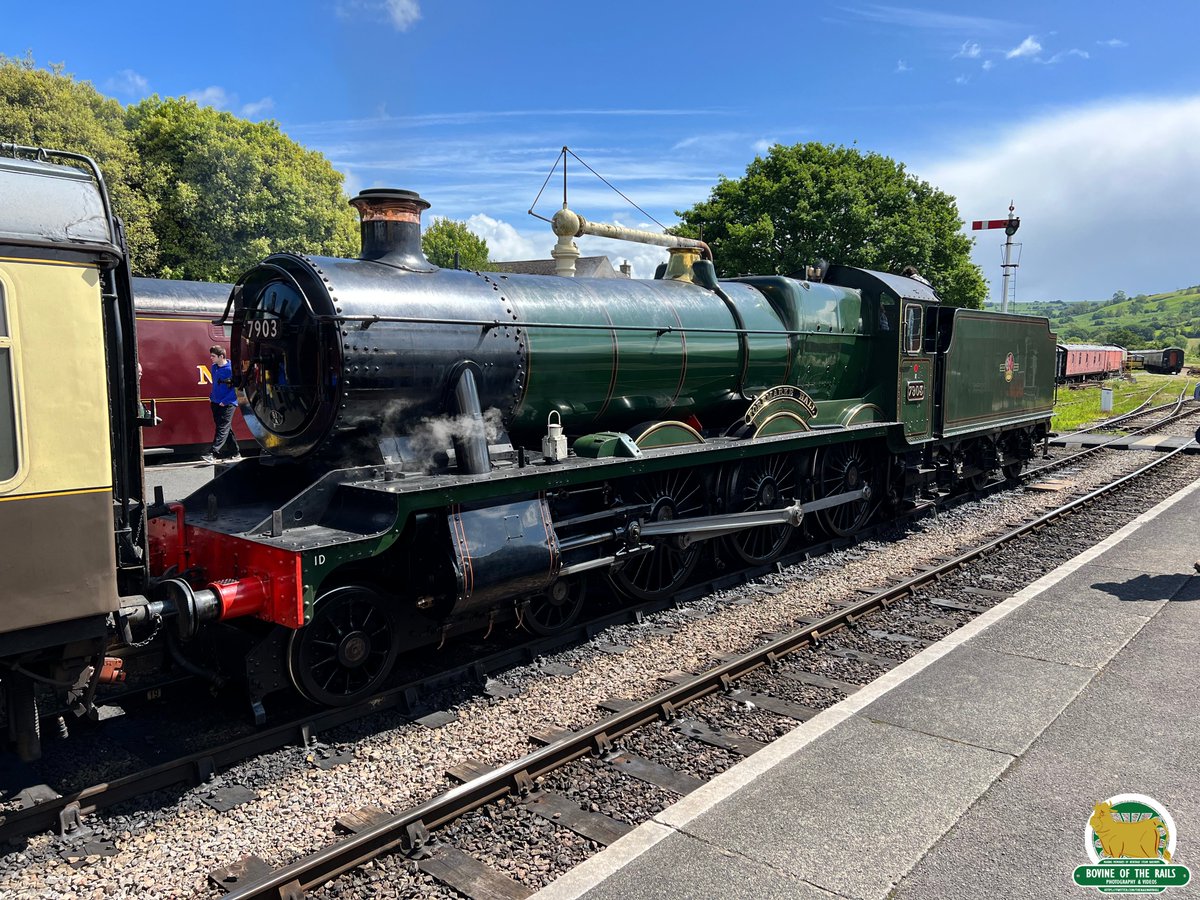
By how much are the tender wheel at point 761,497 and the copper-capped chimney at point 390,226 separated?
12.8 ft

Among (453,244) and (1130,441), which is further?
(453,244)

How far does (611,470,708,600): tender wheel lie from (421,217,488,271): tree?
52.4m

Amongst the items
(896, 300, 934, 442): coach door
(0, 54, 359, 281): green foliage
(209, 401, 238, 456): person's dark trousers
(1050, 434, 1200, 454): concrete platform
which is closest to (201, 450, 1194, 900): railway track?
(896, 300, 934, 442): coach door

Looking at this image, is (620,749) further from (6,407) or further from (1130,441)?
(1130,441)

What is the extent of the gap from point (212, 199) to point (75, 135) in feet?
13.1

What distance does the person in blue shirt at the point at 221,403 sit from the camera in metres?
11.1

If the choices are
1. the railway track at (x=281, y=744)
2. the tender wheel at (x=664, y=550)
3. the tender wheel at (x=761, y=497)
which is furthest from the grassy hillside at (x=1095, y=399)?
the railway track at (x=281, y=744)

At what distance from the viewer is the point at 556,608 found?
6793 mm

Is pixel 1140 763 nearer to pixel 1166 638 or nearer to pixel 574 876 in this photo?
pixel 1166 638

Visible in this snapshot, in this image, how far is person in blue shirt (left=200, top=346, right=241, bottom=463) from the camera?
1106cm

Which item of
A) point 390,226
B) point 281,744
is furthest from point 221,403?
point 281,744

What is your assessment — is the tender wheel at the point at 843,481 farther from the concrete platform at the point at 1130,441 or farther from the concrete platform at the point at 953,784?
the concrete platform at the point at 1130,441

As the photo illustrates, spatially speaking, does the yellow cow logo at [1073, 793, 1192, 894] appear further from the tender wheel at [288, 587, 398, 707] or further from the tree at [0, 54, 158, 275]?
the tree at [0, 54, 158, 275]

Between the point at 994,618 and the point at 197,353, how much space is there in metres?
11.7
